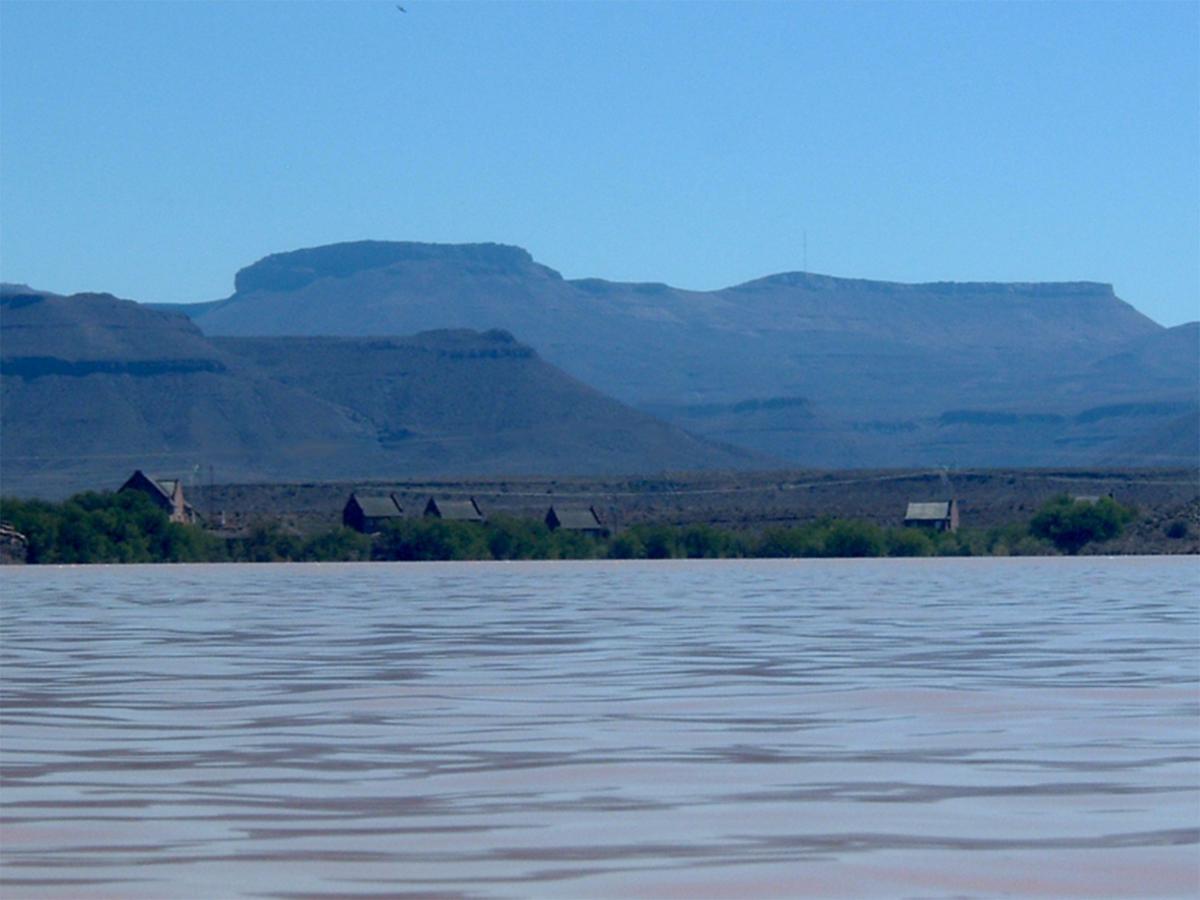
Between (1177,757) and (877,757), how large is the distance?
1.56 metres

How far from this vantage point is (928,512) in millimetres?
89562

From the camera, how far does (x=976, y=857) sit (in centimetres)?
855

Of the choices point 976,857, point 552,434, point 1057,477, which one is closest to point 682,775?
point 976,857

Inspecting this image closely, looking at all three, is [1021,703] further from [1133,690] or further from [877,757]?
[877,757]

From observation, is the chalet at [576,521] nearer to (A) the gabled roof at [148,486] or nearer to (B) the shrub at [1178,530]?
(A) the gabled roof at [148,486]

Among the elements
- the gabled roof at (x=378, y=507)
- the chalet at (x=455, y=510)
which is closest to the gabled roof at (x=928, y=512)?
the chalet at (x=455, y=510)

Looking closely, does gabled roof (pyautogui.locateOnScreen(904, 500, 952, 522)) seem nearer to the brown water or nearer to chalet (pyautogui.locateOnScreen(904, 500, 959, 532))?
chalet (pyautogui.locateOnScreen(904, 500, 959, 532))

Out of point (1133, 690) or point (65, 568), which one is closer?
point (1133, 690)

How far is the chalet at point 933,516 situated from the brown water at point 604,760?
62796 mm

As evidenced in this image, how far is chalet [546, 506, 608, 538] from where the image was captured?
83.1 m

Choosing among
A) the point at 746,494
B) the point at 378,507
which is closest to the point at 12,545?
the point at 378,507

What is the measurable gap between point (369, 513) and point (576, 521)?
26.8 feet

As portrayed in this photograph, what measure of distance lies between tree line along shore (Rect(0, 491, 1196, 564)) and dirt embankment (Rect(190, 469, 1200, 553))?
71.3ft

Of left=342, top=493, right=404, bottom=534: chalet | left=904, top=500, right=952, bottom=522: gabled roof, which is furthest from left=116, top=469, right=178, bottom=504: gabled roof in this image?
left=904, top=500, right=952, bottom=522: gabled roof
